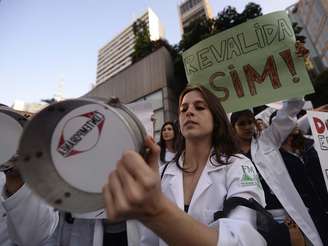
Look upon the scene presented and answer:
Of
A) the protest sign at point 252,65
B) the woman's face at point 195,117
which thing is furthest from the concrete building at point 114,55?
the woman's face at point 195,117

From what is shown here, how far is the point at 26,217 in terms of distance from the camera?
2.98ft

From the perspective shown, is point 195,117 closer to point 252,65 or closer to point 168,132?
point 252,65

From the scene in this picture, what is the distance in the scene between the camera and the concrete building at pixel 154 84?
10.1 metres

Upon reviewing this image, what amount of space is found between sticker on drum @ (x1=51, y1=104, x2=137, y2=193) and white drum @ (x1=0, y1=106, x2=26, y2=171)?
300 millimetres

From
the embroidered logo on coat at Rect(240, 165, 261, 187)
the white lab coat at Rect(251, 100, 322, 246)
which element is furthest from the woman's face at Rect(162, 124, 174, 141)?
the embroidered logo on coat at Rect(240, 165, 261, 187)

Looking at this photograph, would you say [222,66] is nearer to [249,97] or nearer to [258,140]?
[249,97]

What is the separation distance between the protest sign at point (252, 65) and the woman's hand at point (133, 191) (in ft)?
5.67

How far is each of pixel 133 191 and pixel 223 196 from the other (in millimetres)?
604

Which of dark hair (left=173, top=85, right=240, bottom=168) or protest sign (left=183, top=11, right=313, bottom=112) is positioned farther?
protest sign (left=183, top=11, right=313, bottom=112)

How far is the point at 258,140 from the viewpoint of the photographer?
6.70 feet

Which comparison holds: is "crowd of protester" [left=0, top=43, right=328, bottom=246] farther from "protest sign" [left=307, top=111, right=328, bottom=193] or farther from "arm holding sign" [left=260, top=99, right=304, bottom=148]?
"protest sign" [left=307, top=111, right=328, bottom=193]

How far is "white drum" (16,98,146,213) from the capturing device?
494 millimetres

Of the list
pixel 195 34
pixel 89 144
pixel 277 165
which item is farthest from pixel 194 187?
pixel 195 34

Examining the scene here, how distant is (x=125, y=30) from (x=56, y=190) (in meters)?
66.5
